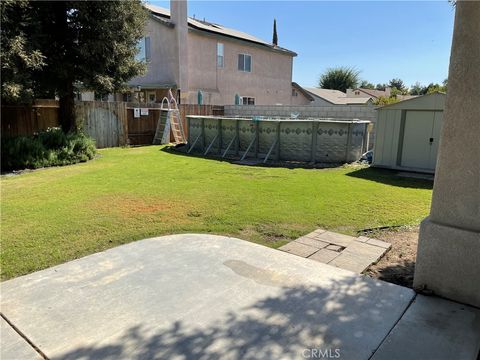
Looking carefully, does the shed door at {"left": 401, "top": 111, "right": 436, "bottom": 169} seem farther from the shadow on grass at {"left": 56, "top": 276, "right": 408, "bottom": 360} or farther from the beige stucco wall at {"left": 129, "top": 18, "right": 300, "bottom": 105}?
the beige stucco wall at {"left": 129, "top": 18, "right": 300, "bottom": 105}

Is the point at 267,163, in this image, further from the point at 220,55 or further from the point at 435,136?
the point at 220,55

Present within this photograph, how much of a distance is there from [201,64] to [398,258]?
2042 cm

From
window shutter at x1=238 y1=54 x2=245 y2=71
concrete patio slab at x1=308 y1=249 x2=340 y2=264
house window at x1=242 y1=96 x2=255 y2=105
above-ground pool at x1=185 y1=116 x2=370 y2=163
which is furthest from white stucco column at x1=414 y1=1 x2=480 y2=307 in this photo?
house window at x1=242 y1=96 x2=255 y2=105

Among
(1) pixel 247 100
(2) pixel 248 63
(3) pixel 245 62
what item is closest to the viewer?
(3) pixel 245 62

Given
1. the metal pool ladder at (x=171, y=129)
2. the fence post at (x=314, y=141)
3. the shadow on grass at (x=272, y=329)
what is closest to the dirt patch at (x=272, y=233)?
the shadow on grass at (x=272, y=329)

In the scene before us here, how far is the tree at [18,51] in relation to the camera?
30.1 feet

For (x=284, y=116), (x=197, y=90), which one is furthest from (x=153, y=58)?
(x=284, y=116)

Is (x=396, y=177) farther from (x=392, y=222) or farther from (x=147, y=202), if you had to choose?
(x=147, y=202)

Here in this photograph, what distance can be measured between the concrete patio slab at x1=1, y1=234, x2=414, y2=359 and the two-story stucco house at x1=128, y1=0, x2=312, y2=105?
17413 mm

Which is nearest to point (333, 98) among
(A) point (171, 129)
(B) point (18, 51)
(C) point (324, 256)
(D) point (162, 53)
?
(D) point (162, 53)

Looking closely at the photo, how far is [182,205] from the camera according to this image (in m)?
6.28

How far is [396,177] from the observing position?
30.4 feet

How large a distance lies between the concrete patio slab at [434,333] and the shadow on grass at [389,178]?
5.76 meters

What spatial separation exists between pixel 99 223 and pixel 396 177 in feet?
24.1
